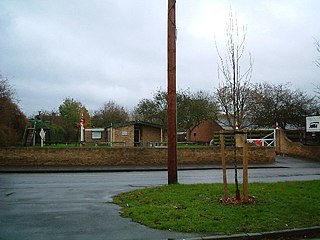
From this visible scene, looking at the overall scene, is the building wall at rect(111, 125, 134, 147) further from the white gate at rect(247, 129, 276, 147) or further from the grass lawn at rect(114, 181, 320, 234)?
the grass lawn at rect(114, 181, 320, 234)

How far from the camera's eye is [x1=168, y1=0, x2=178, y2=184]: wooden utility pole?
12.2 metres

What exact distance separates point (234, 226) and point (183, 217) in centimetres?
114

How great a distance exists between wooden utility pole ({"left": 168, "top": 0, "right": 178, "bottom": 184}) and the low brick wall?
11.6 meters

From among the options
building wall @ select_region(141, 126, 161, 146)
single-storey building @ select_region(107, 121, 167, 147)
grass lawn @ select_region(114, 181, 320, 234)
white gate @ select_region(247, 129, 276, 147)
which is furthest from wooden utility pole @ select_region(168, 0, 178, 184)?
building wall @ select_region(141, 126, 161, 146)

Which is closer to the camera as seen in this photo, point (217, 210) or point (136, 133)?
point (217, 210)

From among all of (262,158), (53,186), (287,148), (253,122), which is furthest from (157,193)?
(253,122)

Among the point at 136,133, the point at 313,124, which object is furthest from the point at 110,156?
the point at 136,133

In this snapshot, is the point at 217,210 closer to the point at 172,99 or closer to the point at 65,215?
the point at 65,215

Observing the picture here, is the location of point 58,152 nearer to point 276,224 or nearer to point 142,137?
point 276,224

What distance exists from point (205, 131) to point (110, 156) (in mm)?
31753

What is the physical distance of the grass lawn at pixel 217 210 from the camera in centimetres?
691

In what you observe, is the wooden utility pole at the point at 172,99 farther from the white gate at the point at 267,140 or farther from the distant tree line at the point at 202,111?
the white gate at the point at 267,140

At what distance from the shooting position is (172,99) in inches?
480

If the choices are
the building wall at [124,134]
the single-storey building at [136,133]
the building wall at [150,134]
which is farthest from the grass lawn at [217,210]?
the building wall at [150,134]
